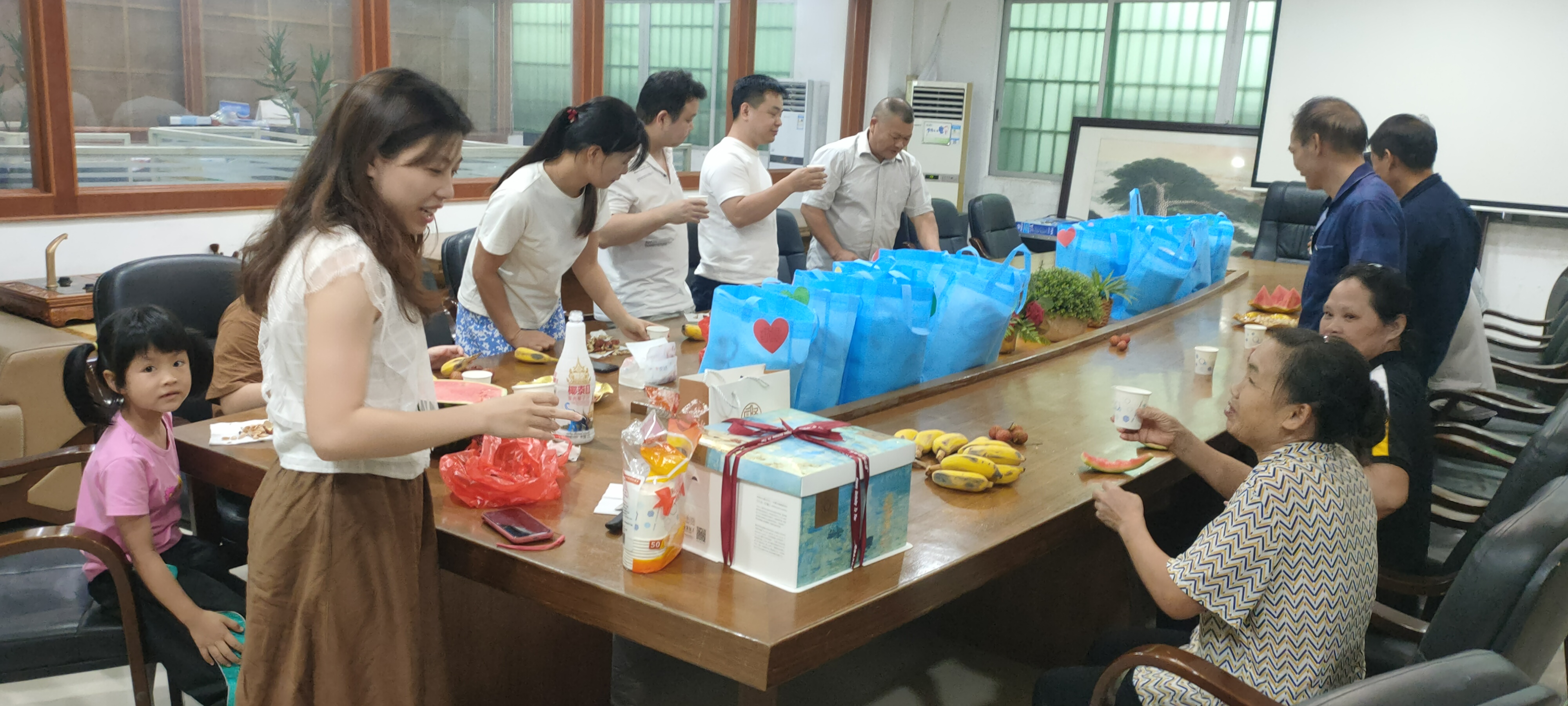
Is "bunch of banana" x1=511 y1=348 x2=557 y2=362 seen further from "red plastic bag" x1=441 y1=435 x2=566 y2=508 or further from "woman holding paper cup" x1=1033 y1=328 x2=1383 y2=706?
"woman holding paper cup" x1=1033 y1=328 x2=1383 y2=706

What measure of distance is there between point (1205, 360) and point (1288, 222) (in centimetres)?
418

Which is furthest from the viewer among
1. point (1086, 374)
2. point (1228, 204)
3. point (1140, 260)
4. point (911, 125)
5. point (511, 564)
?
point (1228, 204)

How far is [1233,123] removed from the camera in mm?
7426

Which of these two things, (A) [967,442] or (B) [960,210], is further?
(B) [960,210]

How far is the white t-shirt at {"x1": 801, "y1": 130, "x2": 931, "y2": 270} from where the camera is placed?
438cm

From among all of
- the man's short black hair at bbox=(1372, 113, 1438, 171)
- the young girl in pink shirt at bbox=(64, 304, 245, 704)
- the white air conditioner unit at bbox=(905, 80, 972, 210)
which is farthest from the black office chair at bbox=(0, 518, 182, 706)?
the white air conditioner unit at bbox=(905, 80, 972, 210)

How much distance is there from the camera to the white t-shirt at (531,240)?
8.43ft

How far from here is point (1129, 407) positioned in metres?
2.18

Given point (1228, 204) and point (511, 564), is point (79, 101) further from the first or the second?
point (1228, 204)

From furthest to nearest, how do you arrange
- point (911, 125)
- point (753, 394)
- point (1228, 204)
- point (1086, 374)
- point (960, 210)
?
point (960, 210) < point (1228, 204) < point (911, 125) < point (1086, 374) < point (753, 394)

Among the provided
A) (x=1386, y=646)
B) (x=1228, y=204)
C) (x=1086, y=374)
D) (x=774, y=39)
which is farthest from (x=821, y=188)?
(x=1228, y=204)

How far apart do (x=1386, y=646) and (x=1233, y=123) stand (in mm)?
6033

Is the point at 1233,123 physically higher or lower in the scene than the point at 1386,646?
higher

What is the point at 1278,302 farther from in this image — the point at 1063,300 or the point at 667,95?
the point at 667,95
